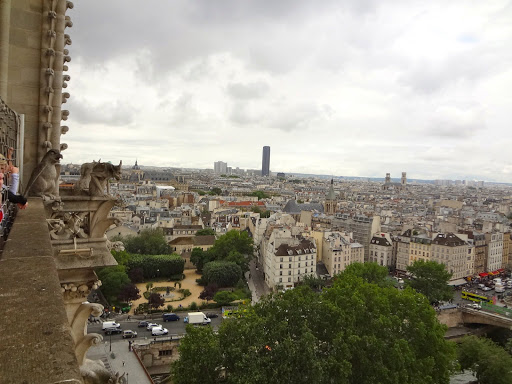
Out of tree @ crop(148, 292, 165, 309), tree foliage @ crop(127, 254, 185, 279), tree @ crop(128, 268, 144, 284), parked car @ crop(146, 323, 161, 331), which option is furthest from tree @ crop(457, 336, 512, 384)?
tree @ crop(128, 268, 144, 284)

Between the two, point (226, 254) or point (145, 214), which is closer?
point (226, 254)

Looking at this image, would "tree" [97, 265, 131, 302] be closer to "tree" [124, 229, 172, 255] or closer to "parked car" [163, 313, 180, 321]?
"parked car" [163, 313, 180, 321]

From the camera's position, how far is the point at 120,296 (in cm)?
3612

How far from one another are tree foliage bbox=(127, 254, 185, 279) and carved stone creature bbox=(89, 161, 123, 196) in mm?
37542

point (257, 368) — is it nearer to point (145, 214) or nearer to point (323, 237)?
point (323, 237)

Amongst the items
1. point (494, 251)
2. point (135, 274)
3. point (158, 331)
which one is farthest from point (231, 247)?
point (494, 251)

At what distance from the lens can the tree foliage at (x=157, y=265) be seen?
4366cm

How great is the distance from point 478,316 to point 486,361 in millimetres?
12963

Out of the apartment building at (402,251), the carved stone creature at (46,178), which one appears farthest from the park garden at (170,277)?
the carved stone creature at (46,178)

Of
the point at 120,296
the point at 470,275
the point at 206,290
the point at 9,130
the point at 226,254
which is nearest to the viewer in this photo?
the point at 9,130

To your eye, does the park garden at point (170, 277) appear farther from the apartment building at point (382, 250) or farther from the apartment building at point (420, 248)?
the apartment building at point (420, 248)

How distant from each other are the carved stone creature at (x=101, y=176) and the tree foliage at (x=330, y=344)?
416 inches

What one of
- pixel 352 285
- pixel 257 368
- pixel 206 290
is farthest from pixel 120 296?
pixel 257 368

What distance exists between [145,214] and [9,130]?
59038 millimetres
